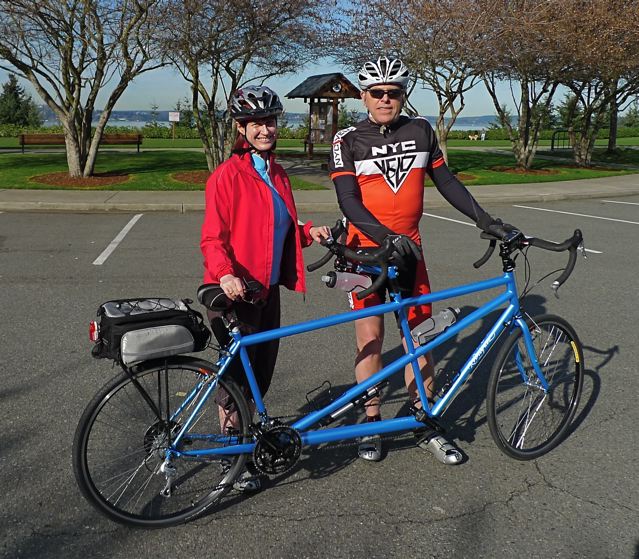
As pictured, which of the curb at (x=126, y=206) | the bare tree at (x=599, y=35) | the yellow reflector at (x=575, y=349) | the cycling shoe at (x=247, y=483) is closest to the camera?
the cycling shoe at (x=247, y=483)

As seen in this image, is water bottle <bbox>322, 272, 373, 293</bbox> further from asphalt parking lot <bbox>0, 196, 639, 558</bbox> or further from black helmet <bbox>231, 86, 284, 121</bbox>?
asphalt parking lot <bbox>0, 196, 639, 558</bbox>

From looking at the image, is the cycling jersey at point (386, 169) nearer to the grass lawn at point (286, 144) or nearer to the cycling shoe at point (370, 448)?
the cycling shoe at point (370, 448)

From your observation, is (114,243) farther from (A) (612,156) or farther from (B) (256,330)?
(A) (612,156)

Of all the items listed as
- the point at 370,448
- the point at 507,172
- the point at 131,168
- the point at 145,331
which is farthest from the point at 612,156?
the point at 145,331

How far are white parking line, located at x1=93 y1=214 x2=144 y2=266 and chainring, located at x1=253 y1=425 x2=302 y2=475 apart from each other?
531 centimetres

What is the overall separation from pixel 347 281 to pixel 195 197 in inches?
441

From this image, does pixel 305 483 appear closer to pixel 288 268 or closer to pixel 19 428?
pixel 288 268

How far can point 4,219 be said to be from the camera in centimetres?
1095

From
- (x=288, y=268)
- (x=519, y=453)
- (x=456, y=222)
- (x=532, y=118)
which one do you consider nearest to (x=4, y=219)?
(x=456, y=222)

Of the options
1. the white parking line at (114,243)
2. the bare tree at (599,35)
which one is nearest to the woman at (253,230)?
the white parking line at (114,243)

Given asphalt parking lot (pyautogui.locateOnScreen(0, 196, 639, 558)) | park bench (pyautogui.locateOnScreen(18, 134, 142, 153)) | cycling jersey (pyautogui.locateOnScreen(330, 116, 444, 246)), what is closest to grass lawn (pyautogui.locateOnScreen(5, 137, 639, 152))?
park bench (pyautogui.locateOnScreen(18, 134, 142, 153))

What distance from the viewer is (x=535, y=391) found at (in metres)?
3.48

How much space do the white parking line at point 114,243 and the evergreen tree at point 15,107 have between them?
3916cm

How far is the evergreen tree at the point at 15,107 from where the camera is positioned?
148 ft
